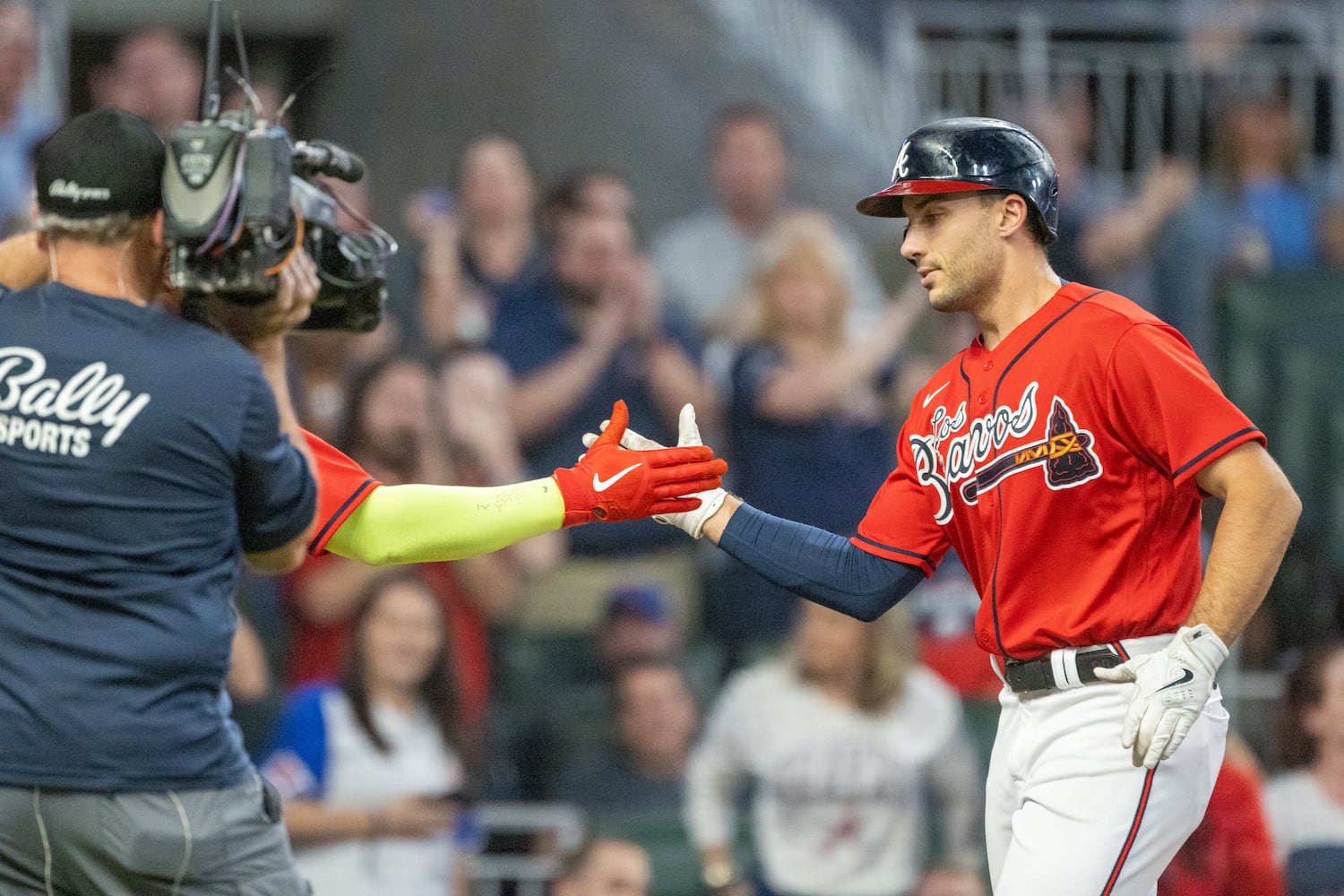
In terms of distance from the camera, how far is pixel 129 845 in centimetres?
271

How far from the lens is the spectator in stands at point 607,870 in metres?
5.69

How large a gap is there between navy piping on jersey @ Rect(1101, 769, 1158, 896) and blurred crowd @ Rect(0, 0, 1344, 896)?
2.51m

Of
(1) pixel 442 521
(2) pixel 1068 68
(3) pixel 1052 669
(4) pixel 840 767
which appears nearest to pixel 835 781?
(4) pixel 840 767

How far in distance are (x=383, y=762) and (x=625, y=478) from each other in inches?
110

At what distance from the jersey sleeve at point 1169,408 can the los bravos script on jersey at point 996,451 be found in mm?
99

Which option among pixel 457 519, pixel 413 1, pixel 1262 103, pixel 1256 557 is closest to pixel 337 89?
pixel 413 1

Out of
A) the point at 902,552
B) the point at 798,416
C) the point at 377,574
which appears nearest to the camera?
the point at 902,552

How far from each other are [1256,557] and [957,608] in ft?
11.8

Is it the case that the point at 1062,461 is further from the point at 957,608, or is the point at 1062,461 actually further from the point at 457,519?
the point at 957,608

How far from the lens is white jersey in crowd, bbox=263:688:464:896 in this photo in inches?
220

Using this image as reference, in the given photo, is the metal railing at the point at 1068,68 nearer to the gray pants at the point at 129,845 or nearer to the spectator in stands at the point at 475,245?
the spectator in stands at the point at 475,245

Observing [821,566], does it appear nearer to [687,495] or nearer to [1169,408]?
[687,495]

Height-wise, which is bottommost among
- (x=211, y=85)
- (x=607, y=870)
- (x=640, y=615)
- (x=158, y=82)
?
(x=607, y=870)

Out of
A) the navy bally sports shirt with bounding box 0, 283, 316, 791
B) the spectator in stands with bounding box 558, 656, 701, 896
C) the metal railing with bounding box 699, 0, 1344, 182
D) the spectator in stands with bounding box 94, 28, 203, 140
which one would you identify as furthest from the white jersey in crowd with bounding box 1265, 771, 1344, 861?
the spectator in stands with bounding box 94, 28, 203, 140
